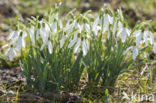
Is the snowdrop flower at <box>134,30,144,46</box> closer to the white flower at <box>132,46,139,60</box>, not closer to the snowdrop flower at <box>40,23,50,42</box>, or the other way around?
the white flower at <box>132,46,139,60</box>

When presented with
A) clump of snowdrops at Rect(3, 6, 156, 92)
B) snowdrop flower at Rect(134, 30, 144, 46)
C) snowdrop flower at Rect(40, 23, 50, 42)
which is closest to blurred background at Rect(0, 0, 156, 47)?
clump of snowdrops at Rect(3, 6, 156, 92)

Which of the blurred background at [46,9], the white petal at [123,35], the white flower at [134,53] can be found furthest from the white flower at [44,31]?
the blurred background at [46,9]

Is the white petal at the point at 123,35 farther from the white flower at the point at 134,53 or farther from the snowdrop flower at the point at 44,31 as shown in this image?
the snowdrop flower at the point at 44,31

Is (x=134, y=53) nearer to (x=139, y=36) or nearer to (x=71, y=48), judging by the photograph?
(x=139, y=36)

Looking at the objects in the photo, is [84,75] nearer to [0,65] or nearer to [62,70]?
[62,70]

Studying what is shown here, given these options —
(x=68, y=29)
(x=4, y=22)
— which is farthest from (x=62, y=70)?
(x=4, y=22)
